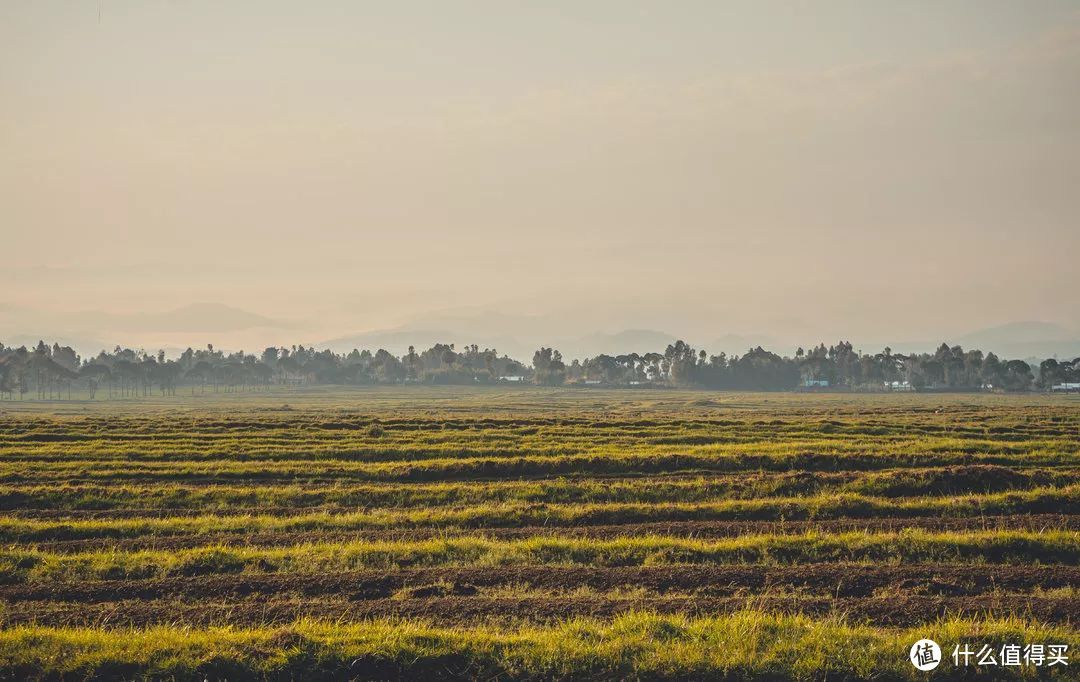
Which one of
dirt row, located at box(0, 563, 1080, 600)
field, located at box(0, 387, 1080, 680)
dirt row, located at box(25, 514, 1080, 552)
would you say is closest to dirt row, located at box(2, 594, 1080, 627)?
field, located at box(0, 387, 1080, 680)

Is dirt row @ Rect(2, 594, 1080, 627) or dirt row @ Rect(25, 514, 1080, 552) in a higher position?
dirt row @ Rect(2, 594, 1080, 627)

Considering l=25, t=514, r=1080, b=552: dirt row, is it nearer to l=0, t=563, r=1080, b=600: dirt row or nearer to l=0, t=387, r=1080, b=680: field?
l=0, t=387, r=1080, b=680: field

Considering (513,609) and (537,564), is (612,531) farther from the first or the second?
(513,609)

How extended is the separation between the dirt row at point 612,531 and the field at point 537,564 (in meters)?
0.12

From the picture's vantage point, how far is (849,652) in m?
10.5

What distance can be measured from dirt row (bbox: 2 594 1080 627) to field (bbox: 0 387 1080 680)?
0.06 m

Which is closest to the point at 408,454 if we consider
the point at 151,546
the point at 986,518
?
the point at 151,546

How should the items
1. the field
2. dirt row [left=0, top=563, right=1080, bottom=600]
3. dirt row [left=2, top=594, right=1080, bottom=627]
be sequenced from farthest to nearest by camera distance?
dirt row [left=0, top=563, right=1080, bottom=600] → dirt row [left=2, top=594, right=1080, bottom=627] → the field

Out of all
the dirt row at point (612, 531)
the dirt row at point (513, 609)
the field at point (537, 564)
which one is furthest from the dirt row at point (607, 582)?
the dirt row at point (612, 531)

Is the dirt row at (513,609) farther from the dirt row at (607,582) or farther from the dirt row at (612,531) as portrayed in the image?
the dirt row at (612,531)

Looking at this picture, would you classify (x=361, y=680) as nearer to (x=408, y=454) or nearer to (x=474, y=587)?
(x=474, y=587)

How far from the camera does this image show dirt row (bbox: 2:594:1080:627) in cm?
1256

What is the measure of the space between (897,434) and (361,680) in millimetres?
44538

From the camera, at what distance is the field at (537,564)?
34.5 feet
